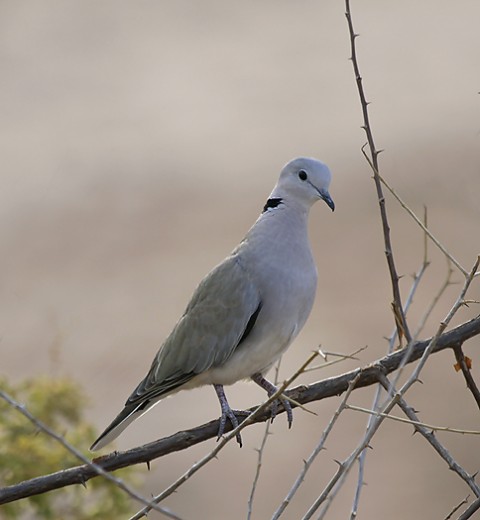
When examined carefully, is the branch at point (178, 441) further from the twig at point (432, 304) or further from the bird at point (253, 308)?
the bird at point (253, 308)

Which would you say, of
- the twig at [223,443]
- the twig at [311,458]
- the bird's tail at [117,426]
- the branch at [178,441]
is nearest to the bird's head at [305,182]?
the bird's tail at [117,426]

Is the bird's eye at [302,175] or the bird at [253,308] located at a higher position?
the bird's eye at [302,175]

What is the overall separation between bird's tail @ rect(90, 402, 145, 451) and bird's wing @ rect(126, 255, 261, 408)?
0.07 ft

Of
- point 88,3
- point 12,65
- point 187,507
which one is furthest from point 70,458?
point 88,3

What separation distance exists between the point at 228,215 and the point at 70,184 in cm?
219

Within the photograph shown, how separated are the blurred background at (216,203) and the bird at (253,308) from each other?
1.63ft

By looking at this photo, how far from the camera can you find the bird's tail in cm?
334

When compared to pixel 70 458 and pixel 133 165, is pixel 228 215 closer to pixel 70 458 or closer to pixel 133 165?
pixel 133 165

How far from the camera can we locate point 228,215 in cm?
1271

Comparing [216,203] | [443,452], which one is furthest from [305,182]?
[216,203]

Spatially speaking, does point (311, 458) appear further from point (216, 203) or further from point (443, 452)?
point (216, 203)

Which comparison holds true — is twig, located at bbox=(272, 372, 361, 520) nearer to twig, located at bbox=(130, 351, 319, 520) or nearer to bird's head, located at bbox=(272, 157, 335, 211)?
twig, located at bbox=(130, 351, 319, 520)

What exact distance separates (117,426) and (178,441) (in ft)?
2.34

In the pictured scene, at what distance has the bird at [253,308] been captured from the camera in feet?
11.1
